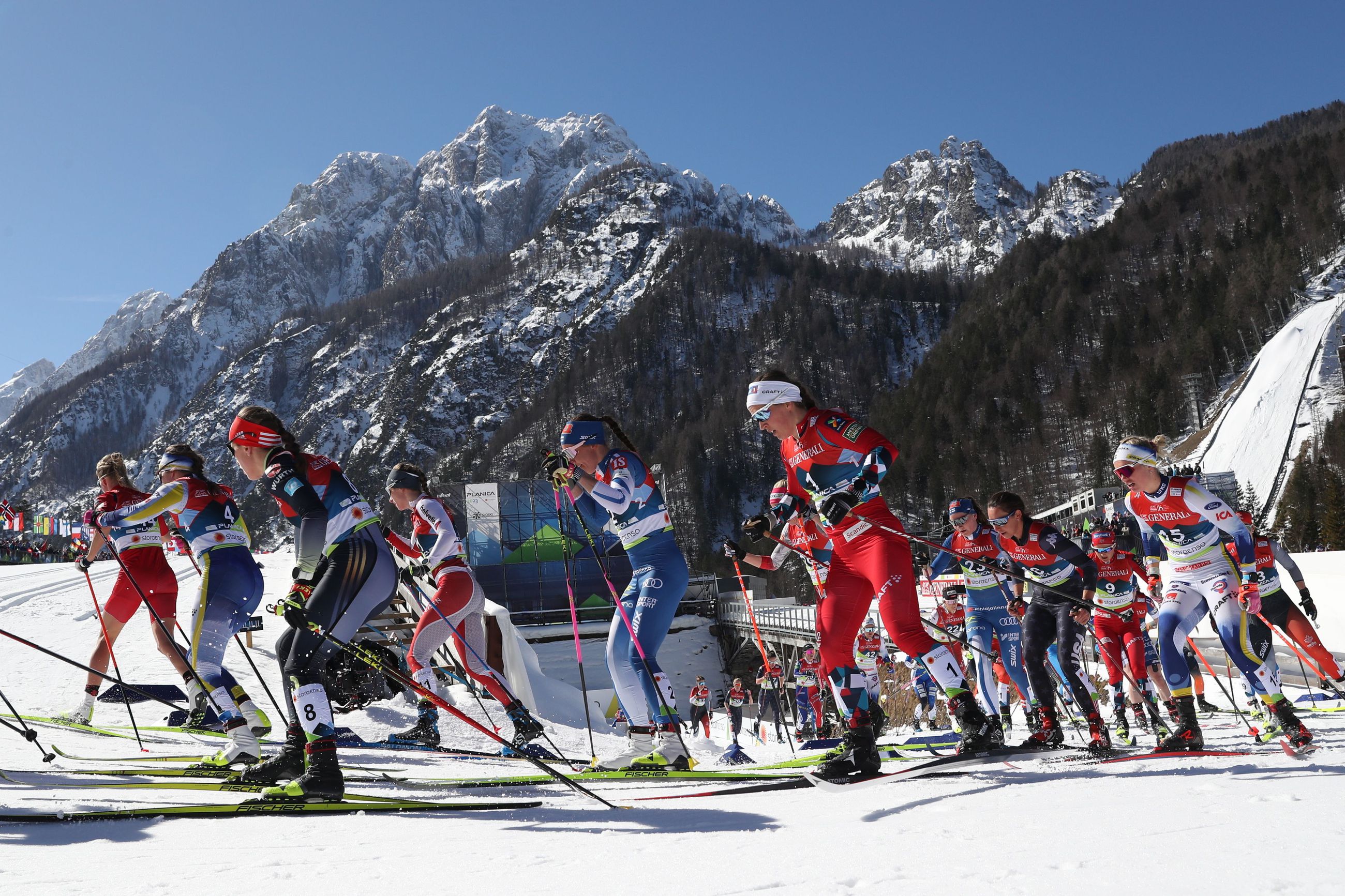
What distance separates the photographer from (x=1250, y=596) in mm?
5500

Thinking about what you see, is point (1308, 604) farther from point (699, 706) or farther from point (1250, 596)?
point (699, 706)

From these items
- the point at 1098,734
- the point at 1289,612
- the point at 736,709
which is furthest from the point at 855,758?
the point at 736,709

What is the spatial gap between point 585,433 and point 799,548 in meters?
2.33

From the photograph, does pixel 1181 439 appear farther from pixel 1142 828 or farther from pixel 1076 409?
pixel 1142 828

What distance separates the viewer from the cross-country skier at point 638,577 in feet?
17.7

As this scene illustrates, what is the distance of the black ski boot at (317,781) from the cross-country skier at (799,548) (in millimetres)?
3064

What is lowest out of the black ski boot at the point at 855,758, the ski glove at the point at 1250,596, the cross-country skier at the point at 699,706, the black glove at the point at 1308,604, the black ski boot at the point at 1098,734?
the cross-country skier at the point at 699,706

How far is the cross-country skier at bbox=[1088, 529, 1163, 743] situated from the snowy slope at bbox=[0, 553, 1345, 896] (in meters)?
3.11

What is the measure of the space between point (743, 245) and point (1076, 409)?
86.5 meters

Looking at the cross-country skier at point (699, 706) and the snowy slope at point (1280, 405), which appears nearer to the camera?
the cross-country skier at point (699, 706)

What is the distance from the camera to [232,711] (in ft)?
17.5

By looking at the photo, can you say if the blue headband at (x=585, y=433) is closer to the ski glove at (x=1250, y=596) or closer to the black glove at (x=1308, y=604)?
the ski glove at (x=1250, y=596)

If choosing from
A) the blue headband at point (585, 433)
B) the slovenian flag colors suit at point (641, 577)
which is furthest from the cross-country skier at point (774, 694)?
the blue headband at point (585, 433)

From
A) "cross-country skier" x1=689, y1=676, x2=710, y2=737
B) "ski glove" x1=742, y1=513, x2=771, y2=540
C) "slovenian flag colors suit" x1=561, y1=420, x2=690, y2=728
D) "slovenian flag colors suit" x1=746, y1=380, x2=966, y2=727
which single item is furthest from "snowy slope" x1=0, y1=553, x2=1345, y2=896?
"cross-country skier" x1=689, y1=676, x2=710, y2=737
